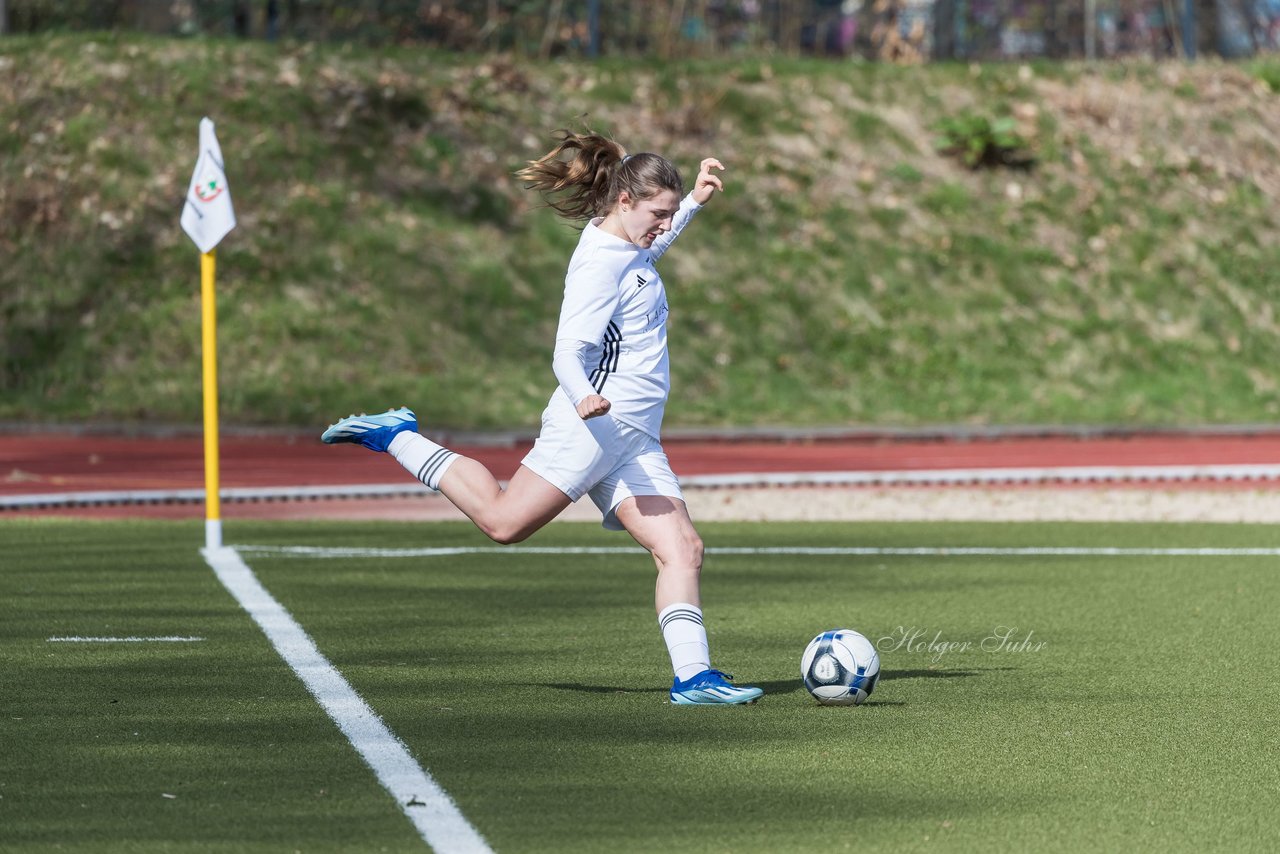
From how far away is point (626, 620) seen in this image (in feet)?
30.9

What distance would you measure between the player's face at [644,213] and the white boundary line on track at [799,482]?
30.3 ft

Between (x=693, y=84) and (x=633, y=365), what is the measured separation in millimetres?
24625

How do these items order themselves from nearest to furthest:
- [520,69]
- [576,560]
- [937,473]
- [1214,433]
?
[576,560]
[937,473]
[1214,433]
[520,69]

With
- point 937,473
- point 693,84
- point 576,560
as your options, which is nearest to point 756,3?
point 693,84

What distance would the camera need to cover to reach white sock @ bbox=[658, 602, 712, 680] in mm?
7008

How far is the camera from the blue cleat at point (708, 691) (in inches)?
274

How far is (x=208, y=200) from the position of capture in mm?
11570

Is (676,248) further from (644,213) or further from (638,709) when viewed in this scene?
(638,709)

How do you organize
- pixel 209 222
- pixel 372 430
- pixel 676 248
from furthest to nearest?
pixel 676 248 < pixel 209 222 < pixel 372 430

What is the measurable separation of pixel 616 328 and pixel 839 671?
1.46 m

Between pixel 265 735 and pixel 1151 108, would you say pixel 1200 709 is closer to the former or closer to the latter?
pixel 265 735

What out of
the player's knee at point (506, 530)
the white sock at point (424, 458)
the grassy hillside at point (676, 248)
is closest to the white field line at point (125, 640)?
the white sock at point (424, 458)

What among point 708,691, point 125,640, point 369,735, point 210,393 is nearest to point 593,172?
point 708,691

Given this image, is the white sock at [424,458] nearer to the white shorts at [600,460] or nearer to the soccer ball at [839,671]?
the white shorts at [600,460]
